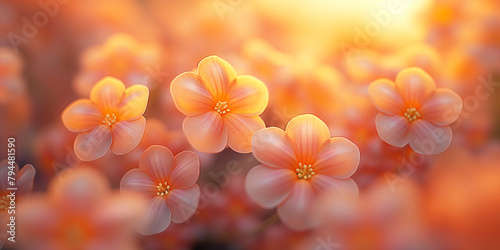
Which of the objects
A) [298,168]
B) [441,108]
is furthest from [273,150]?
[441,108]

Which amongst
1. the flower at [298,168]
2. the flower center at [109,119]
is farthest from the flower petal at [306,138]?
the flower center at [109,119]

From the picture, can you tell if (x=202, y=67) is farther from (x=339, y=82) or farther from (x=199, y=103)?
(x=339, y=82)

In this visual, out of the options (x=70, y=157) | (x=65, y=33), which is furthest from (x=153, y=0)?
(x=70, y=157)

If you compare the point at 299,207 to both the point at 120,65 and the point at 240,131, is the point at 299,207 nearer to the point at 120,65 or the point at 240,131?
the point at 240,131

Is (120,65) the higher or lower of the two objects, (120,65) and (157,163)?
the higher

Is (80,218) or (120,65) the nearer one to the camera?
(80,218)

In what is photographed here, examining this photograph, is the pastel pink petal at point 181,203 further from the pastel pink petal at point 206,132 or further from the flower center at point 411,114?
the flower center at point 411,114
